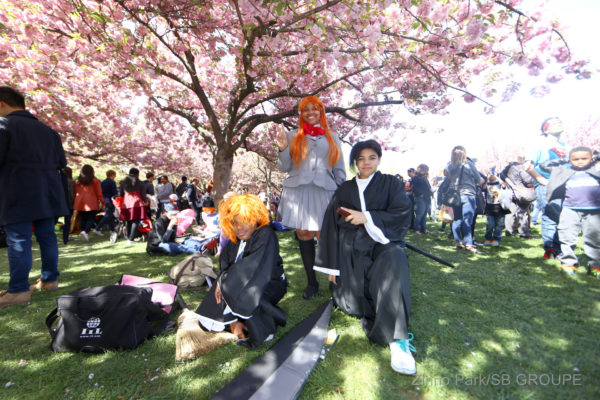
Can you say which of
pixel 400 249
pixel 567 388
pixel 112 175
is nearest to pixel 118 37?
pixel 112 175

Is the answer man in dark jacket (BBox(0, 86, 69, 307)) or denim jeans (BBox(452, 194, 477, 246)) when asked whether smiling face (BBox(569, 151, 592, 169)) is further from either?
man in dark jacket (BBox(0, 86, 69, 307))

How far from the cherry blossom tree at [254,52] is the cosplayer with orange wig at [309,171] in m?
1.05

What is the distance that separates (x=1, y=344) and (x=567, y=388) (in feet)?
14.6

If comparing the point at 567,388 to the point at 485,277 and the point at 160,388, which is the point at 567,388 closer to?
the point at 485,277

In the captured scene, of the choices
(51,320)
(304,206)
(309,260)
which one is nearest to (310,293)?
(309,260)

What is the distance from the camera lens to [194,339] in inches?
80.9

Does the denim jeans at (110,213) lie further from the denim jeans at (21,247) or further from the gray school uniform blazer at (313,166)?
the gray school uniform blazer at (313,166)

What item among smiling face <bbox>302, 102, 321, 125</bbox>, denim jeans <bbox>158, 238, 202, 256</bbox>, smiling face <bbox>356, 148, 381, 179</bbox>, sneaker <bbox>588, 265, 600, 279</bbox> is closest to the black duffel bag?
smiling face <bbox>356, 148, 381, 179</bbox>

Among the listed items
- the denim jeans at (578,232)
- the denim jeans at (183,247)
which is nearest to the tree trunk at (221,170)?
the denim jeans at (183,247)

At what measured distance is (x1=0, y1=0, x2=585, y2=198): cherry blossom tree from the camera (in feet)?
11.9

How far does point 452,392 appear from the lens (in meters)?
1.59

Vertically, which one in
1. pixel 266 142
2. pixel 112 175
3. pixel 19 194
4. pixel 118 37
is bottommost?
pixel 19 194

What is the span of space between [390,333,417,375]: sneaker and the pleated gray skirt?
138 centimetres

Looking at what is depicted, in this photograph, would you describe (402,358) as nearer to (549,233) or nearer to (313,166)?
(313,166)
